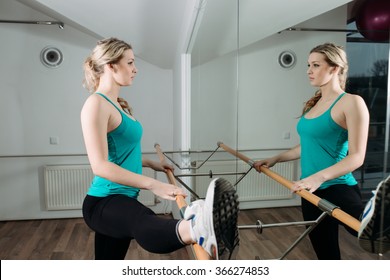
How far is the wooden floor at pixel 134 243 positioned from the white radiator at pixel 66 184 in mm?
204

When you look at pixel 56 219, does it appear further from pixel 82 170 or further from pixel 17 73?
pixel 17 73

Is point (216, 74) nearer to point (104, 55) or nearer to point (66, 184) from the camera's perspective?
point (104, 55)

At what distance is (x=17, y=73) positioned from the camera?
3461 millimetres

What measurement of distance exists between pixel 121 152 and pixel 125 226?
34cm

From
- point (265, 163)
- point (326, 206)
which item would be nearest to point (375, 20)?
point (326, 206)

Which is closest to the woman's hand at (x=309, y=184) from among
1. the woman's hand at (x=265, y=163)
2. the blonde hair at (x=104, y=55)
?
the woman's hand at (x=265, y=163)

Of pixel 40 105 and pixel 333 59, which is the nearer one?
pixel 333 59

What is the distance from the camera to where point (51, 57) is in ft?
11.4

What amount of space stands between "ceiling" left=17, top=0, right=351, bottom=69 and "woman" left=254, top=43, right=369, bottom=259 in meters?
0.12

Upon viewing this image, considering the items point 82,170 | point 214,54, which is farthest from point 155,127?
point 214,54

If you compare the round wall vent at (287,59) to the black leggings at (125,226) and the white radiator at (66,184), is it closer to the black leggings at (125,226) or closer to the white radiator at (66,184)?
the black leggings at (125,226)

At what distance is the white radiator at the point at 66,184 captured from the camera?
140 inches

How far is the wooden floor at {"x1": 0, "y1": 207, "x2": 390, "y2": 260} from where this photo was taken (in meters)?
0.78
